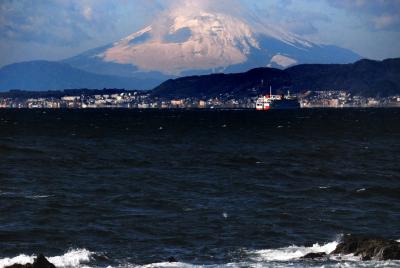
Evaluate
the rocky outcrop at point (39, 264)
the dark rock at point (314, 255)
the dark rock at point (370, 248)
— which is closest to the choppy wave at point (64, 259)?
the rocky outcrop at point (39, 264)

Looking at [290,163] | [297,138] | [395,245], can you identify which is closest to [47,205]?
[395,245]

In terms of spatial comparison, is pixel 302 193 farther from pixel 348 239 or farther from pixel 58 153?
pixel 58 153

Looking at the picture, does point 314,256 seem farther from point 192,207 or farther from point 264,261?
point 192,207

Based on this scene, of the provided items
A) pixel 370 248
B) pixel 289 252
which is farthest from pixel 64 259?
pixel 370 248

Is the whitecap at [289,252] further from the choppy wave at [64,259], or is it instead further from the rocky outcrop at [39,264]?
the rocky outcrop at [39,264]

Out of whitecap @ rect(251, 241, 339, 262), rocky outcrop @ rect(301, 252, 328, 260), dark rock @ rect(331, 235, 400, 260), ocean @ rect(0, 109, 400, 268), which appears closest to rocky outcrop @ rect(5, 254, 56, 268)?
ocean @ rect(0, 109, 400, 268)

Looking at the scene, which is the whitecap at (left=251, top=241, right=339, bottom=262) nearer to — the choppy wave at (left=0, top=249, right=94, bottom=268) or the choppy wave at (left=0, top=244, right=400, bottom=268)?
the choppy wave at (left=0, top=244, right=400, bottom=268)
